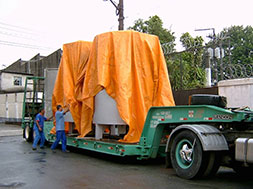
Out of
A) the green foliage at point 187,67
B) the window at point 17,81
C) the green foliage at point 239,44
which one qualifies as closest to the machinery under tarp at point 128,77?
the green foliage at point 187,67

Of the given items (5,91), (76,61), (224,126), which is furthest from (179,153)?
(5,91)

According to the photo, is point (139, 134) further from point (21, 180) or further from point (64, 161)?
point (21, 180)

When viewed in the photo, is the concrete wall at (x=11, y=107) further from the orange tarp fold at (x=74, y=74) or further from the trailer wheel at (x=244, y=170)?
the trailer wheel at (x=244, y=170)

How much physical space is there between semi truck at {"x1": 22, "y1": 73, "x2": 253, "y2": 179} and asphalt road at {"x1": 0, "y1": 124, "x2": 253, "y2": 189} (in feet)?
1.15

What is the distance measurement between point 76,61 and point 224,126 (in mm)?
6144

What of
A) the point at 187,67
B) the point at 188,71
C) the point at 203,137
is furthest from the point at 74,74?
the point at 187,67

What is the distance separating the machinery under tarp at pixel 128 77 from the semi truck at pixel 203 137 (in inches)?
34.8

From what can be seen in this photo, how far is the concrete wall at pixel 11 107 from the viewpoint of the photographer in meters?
29.4

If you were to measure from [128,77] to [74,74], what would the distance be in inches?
115

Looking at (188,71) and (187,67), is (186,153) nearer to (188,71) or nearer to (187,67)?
(188,71)

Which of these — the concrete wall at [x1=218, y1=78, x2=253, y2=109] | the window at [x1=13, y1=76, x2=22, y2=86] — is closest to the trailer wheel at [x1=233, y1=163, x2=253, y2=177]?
the concrete wall at [x1=218, y1=78, x2=253, y2=109]

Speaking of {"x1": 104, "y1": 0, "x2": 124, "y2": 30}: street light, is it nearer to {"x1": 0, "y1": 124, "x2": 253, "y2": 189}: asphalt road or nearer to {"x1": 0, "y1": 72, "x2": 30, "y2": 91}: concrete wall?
{"x1": 0, "y1": 124, "x2": 253, "y2": 189}: asphalt road

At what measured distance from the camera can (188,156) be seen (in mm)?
6727

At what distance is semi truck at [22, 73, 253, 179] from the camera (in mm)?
6176
